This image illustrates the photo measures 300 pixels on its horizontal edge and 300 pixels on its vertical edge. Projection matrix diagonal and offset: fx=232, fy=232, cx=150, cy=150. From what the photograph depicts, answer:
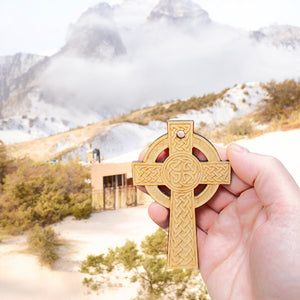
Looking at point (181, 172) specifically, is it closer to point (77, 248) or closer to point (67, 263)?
point (67, 263)

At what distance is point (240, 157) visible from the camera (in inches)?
31.0

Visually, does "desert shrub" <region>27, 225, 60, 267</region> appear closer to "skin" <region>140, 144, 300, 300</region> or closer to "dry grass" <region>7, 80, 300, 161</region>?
"skin" <region>140, 144, 300, 300</region>

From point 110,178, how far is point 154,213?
2843mm

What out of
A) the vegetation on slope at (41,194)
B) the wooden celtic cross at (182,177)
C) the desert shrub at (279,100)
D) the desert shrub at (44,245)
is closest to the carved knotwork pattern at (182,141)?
the wooden celtic cross at (182,177)

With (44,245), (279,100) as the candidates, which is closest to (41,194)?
(44,245)

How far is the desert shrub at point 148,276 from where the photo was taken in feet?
5.85

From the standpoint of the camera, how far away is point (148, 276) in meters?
1.80

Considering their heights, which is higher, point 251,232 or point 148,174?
point 148,174

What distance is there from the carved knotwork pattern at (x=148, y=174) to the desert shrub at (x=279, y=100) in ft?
18.2

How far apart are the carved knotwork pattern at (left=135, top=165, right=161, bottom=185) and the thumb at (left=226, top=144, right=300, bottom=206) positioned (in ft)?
0.87

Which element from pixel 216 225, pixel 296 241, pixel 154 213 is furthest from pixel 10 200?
pixel 296 241

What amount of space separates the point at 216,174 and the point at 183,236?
254 millimetres

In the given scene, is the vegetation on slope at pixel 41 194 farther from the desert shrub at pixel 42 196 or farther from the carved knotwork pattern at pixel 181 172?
the carved knotwork pattern at pixel 181 172

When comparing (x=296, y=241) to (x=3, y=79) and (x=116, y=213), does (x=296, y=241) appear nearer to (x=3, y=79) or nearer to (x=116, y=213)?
(x=116, y=213)
